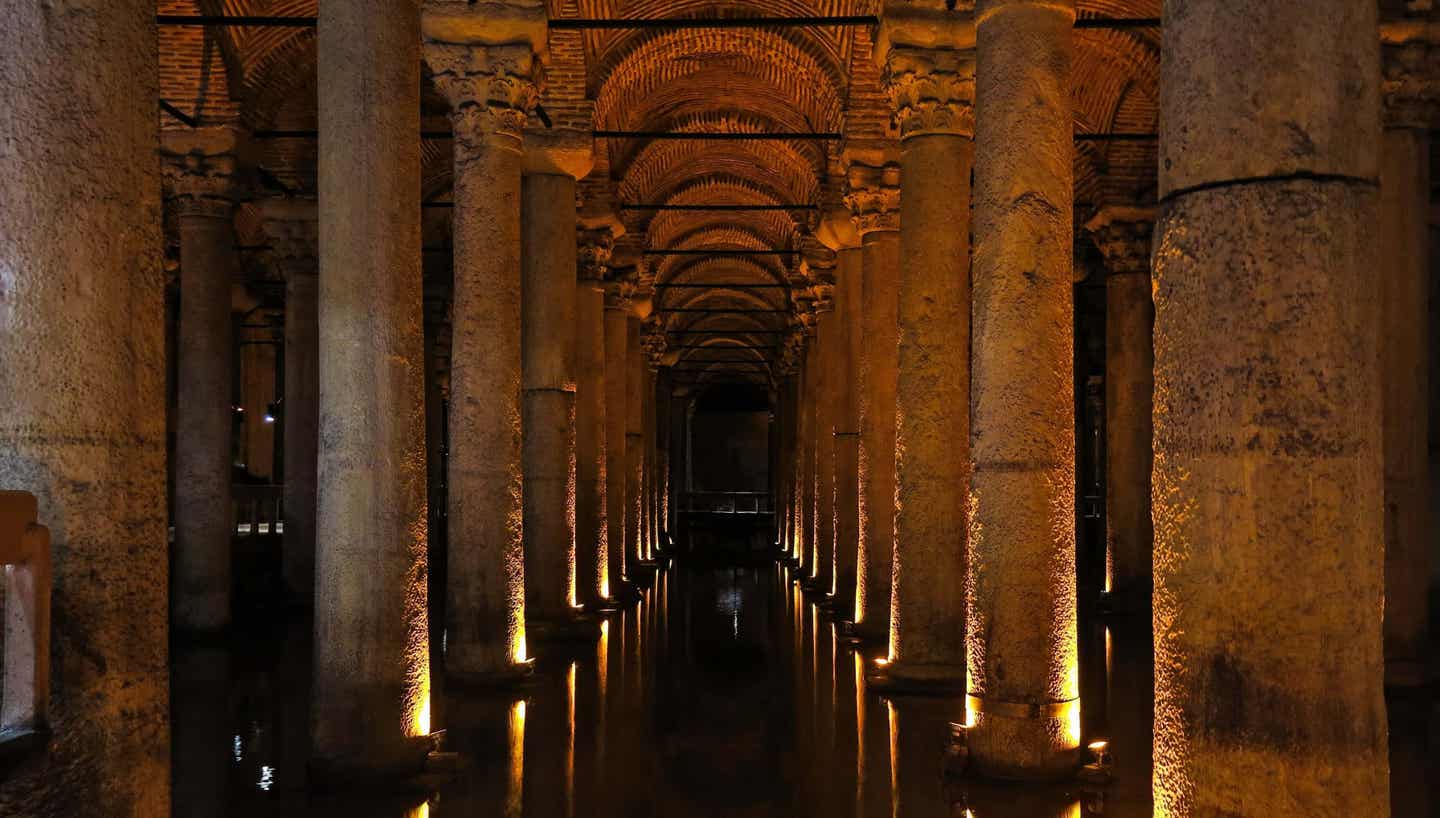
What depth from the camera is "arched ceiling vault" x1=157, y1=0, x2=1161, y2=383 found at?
43.1 ft

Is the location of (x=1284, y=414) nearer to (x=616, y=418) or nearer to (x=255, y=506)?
(x=616, y=418)

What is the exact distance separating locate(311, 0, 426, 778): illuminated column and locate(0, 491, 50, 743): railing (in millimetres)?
3166

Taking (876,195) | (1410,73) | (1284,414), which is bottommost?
(1284,414)

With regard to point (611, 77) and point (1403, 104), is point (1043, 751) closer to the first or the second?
point (1403, 104)

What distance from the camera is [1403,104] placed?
9.84m

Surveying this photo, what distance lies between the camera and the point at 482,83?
31.2 ft

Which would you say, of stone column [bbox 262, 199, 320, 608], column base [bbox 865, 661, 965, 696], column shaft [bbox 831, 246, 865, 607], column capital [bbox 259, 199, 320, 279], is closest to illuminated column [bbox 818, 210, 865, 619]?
column shaft [bbox 831, 246, 865, 607]

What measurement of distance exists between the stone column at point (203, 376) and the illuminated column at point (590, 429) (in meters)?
3.82

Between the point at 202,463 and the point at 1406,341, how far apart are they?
10919 millimetres

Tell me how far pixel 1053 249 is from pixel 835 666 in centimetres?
541

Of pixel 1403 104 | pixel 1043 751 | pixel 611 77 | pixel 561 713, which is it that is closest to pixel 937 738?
pixel 1043 751

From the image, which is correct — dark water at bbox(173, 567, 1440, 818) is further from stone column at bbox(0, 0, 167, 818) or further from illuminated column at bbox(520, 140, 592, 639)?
stone column at bbox(0, 0, 167, 818)

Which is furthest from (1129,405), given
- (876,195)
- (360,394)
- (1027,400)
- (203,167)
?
(360,394)

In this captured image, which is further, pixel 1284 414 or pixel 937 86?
pixel 937 86
